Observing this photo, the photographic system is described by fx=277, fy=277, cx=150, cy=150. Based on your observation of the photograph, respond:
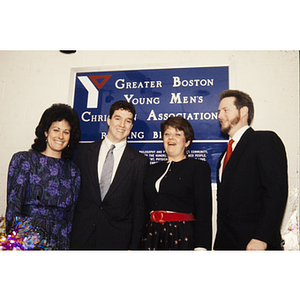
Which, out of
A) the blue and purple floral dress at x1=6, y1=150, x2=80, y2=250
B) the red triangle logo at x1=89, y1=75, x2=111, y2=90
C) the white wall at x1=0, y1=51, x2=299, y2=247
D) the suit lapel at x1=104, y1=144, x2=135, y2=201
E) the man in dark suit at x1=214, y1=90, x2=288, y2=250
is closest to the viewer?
the man in dark suit at x1=214, y1=90, x2=288, y2=250

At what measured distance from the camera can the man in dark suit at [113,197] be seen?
83.7 inches

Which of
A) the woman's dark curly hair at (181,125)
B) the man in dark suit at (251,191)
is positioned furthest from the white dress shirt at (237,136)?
the woman's dark curly hair at (181,125)

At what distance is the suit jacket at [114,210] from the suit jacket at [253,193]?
640mm

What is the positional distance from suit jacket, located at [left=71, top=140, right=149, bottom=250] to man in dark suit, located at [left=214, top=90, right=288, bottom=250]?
0.64m

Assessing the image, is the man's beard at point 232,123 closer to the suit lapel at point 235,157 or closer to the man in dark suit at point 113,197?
the suit lapel at point 235,157

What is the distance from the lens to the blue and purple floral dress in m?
2.09

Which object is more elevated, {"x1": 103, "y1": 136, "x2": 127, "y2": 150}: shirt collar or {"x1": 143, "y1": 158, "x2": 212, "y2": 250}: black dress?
{"x1": 103, "y1": 136, "x2": 127, "y2": 150}: shirt collar

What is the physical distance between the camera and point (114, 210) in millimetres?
2164

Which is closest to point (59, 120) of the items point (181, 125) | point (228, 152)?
point (181, 125)

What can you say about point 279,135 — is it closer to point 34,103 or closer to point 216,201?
point 216,201

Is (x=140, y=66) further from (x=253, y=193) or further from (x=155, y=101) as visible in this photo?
(x=253, y=193)

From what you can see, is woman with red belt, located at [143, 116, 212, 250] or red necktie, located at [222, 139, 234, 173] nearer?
woman with red belt, located at [143, 116, 212, 250]

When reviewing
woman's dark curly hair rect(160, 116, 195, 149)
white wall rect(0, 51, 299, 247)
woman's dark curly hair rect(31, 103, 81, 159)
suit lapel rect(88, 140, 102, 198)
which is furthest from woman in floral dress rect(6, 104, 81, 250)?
woman's dark curly hair rect(160, 116, 195, 149)

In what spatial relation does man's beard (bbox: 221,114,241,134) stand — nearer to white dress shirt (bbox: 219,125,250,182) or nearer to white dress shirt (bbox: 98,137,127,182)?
white dress shirt (bbox: 219,125,250,182)
